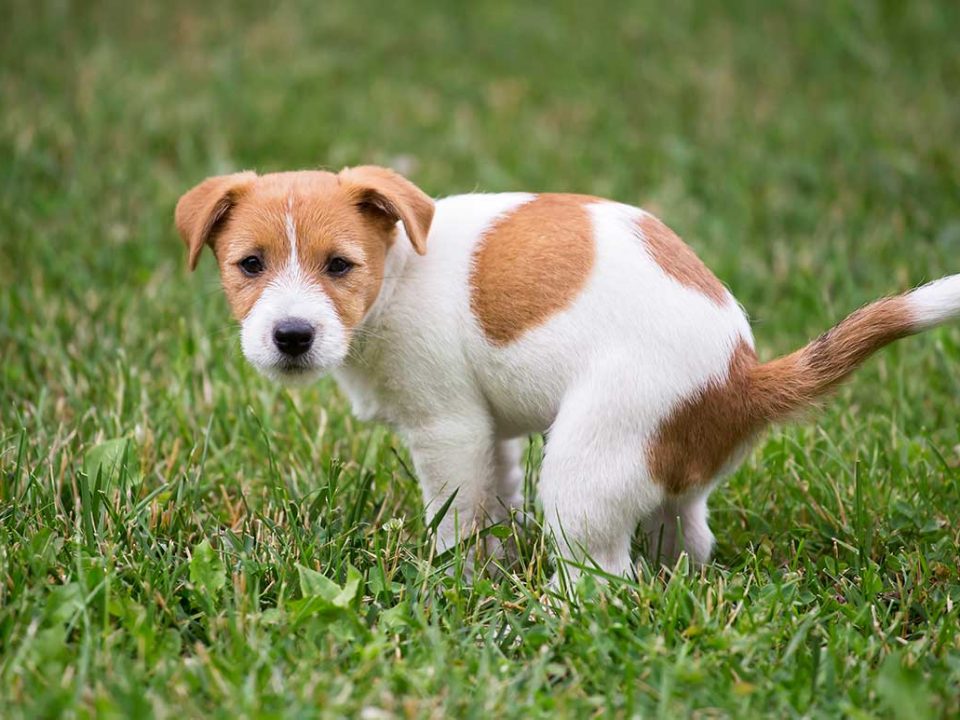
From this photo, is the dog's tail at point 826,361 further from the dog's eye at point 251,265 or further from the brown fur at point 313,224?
the dog's eye at point 251,265

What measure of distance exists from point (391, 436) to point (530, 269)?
1269 mm

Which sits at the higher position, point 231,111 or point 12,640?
point 231,111

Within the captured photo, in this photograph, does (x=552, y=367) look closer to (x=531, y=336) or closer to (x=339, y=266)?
(x=531, y=336)

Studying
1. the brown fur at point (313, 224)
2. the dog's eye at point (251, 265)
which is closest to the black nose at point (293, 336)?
the brown fur at point (313, 224)

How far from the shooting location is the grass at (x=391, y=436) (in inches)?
118

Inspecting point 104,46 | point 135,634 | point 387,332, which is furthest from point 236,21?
point 135,634

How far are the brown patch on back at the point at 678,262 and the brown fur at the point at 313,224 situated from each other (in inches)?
26.5

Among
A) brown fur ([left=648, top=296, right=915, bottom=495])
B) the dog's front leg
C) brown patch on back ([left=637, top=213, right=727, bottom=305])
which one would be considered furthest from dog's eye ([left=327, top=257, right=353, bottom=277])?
brown fur ([left=648, top=296, right=915, bottom=495])

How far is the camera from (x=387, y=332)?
3.63 metres

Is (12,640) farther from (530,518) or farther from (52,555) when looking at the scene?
(530,518)

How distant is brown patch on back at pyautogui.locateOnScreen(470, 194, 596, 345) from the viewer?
3469mm

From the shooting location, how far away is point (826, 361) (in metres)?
3.42

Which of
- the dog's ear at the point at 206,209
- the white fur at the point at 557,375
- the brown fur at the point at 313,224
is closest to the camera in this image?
the white fur at the point at 557,375

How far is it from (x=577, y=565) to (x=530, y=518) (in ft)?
1.89
